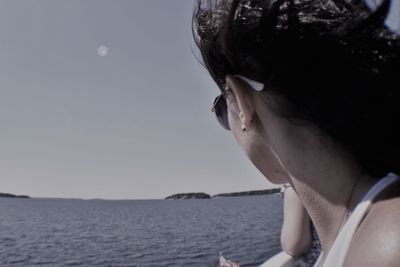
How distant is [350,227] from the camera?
1079mm

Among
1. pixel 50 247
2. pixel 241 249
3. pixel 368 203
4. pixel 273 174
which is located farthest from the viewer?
pixel 50 247

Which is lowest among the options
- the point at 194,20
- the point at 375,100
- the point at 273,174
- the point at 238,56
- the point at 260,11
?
the point at 273,174

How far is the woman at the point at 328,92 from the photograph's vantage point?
123 cm

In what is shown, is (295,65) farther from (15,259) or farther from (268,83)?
(15,259)

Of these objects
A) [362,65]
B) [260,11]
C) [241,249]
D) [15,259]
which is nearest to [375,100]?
[362,65]

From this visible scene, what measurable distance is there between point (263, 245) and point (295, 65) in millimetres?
36652

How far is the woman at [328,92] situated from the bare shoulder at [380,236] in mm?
53

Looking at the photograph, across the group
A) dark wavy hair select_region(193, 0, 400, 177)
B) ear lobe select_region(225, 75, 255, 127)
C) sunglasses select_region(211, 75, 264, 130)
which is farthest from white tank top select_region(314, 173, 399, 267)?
sunglasses select_region(211, 75, 264, 130)

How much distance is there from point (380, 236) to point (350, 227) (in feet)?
0.54

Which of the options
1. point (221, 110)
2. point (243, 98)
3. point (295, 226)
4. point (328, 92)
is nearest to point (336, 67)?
point (328, 92)

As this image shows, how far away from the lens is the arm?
316 centimetres

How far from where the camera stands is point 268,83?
1348 mm

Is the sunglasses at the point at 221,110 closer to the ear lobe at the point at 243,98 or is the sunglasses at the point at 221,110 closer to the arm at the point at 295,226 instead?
the ear lobe at the point at 243,98

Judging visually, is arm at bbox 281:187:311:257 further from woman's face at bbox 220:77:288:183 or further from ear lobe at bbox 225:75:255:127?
ear lobe at bbox 225:75:255:127
